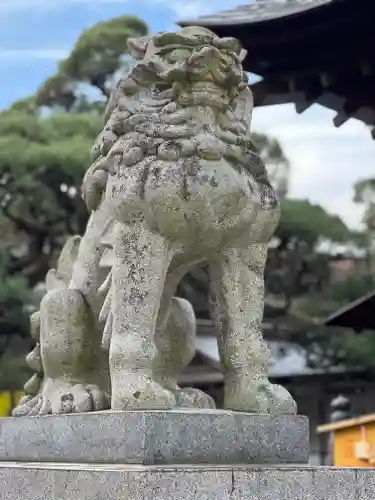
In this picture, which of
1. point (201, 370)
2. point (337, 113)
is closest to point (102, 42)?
point (201, 370)

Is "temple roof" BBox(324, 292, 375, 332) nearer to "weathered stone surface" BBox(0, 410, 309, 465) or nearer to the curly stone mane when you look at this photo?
the curly stone mane

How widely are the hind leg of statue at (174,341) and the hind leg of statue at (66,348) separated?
190 millimetres

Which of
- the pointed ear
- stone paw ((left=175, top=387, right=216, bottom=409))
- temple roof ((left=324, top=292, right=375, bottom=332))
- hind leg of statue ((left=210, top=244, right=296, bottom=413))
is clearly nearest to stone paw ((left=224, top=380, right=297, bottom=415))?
hind leg of statue ((left=210, top=244, right=296, bottom=413))

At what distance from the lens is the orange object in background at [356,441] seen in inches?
250

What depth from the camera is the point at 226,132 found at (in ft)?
7.57

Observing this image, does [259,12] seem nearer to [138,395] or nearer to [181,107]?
[181,107]

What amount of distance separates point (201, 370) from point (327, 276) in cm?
253

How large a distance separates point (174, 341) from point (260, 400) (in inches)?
14.2

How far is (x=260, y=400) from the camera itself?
2189 millimetres

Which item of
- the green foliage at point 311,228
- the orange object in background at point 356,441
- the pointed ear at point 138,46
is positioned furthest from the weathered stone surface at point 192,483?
the green foliage at point 311,228

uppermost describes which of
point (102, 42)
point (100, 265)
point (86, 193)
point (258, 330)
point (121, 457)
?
point (102, 42)

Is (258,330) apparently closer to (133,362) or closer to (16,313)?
(133,362)

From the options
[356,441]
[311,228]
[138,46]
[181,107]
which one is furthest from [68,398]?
[311,228]

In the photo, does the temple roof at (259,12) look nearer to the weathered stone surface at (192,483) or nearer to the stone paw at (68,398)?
the stone paw at (68,398)
